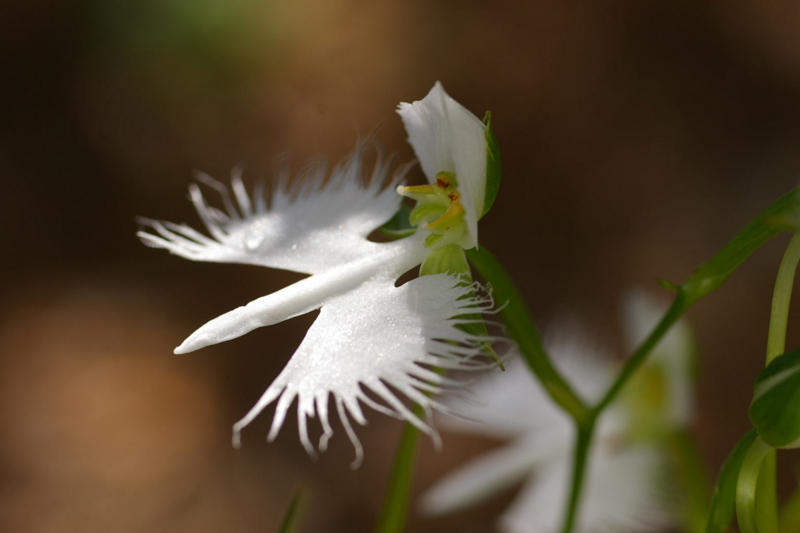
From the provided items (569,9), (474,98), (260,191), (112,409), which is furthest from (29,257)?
(569,9)

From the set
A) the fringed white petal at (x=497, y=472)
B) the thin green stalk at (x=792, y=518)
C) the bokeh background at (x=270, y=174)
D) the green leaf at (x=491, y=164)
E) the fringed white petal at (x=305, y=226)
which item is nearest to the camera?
the green leaf at (x=491, y=164)

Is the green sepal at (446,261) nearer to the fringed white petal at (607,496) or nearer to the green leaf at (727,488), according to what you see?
the green leaf at (727,488)

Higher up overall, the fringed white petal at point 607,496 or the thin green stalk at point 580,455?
the fringed white petal at point 607,496

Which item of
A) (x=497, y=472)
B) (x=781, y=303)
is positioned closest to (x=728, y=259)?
(x=781, y=303)

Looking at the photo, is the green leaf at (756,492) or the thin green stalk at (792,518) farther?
the thin green stalk at (792,518)

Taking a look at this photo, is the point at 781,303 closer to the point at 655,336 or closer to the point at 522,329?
the point at 655,336

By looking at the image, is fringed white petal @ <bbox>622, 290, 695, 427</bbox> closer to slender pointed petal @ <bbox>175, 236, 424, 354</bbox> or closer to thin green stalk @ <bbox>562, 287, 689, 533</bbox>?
thin green stalk @ <bbox>562, 287, 689, 533</bbox>

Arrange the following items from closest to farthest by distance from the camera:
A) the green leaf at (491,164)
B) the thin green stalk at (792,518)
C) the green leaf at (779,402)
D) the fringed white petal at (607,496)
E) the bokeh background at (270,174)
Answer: the green leaf at (779,402) → the green leaf at (491,164) → the thin green stalk at (792,518) → the fringed white petal at (607,496) → the bokeh background at (270,174)

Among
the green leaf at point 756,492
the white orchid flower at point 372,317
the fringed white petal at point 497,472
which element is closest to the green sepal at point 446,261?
the white orchid flower at point 372,317
